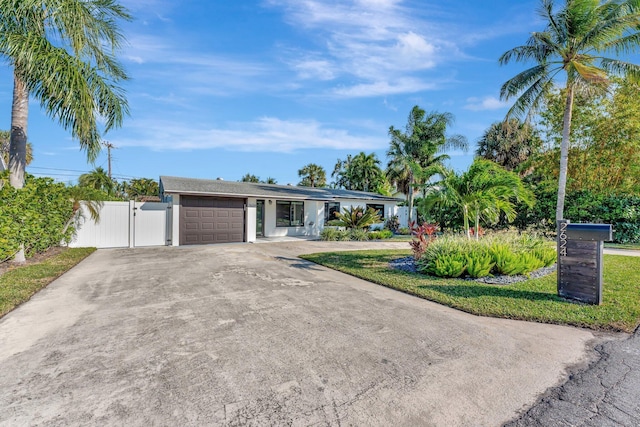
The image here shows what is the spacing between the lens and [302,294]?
18.4ft

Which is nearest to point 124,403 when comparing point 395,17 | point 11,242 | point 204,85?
point 11,242

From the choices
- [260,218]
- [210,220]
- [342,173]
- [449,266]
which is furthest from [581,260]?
[342,173]

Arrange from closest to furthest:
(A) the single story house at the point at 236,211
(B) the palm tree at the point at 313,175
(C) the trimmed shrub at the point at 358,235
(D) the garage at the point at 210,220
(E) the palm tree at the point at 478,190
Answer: (E) the palm tree at the point at 478,190 < (A) the single story house at the point at 236,211 < (D) the garage at the point at 210,220 < (C) the trimmed shrub at the point at 358,235 < (B) the palm tree at the point at 313,175

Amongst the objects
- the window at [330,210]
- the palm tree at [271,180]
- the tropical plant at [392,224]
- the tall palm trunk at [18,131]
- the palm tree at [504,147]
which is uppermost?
the palm tree at [504,147]

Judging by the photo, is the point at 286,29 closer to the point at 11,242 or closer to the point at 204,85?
the point at 204,85

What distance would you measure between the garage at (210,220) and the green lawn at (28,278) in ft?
13.6

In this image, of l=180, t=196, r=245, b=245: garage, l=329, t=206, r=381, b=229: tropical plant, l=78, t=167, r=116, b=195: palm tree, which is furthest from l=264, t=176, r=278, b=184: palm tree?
l=180, t=196, r=245, b=245: garage

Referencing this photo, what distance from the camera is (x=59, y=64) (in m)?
6.94

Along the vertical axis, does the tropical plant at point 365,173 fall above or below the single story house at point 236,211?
above

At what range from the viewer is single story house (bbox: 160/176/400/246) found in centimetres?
1291

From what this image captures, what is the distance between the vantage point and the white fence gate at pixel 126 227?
38.2ft

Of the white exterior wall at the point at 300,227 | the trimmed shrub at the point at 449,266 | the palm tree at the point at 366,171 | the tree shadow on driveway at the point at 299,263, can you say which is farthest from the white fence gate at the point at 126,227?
the palm tree at the point at 366,171

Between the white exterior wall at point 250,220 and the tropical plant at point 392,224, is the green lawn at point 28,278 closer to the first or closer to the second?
the white exterior wall at point 250,220

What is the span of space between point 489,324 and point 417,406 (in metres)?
2.50
